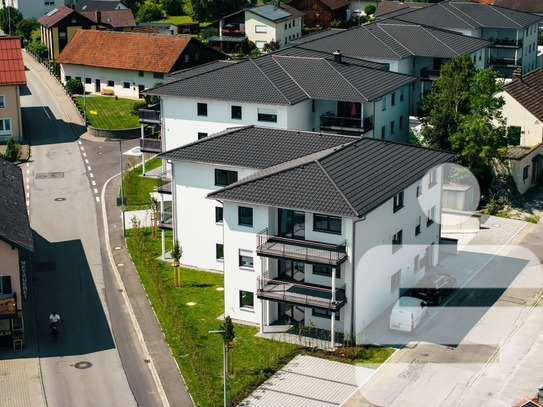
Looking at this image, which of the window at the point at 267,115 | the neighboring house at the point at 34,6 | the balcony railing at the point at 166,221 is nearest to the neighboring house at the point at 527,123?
the window at the point at 267,115

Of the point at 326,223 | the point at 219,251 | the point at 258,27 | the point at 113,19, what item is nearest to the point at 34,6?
the point at 113,19

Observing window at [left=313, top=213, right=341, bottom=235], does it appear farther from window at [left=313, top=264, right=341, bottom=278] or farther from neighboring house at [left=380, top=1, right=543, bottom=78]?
neighboring house at [left=380, top=1, right=543, bottom=78]

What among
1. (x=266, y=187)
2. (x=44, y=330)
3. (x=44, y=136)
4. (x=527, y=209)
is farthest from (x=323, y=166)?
(x=44, y=136)

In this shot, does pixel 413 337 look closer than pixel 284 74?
Yes

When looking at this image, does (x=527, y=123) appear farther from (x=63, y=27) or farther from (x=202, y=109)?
(x=63, y=27)

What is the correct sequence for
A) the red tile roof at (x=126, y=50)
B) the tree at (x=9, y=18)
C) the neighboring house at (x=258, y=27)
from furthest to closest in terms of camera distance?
the tree at (x=9, y=18) < the neighboring house at (x=258, y=27) < the red tile roof at (x=126, y=50)

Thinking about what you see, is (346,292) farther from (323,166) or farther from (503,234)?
(503,234)

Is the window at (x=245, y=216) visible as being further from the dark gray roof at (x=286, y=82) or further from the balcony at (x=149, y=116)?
the balcony at (x=149, y=116)
